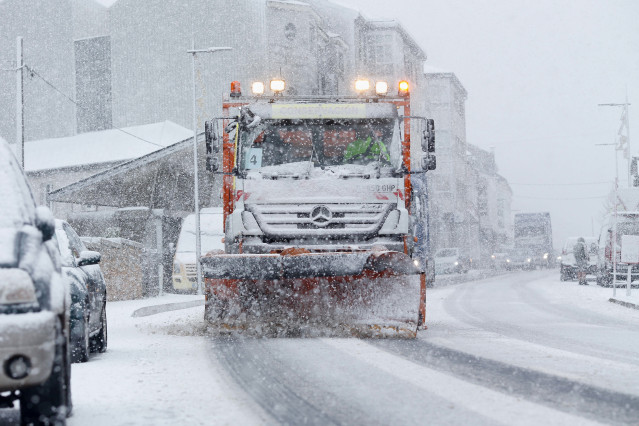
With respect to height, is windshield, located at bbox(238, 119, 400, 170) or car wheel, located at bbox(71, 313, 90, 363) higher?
windshield, located at bbox(238, 119, 400, 170)

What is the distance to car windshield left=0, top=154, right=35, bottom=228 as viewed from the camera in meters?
5.33

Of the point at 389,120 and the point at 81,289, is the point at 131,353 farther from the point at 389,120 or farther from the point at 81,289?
the point at 389,120

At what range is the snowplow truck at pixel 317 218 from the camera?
11422 millimetres

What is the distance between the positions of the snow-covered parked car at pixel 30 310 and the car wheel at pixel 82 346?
3.50m

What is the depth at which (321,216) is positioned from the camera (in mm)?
12312

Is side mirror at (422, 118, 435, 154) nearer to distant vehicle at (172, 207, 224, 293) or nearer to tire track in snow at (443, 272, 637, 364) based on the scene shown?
tire track in snow at (443, 272, 637, 364)

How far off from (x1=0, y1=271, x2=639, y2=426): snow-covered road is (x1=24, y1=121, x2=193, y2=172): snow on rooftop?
28473mm

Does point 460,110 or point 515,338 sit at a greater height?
point 460,110

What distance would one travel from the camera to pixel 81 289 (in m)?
9.24


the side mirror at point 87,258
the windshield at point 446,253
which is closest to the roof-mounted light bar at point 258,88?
the side mirror at point 87,258

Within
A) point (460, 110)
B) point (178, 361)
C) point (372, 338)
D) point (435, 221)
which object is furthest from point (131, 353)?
point (460, 110)

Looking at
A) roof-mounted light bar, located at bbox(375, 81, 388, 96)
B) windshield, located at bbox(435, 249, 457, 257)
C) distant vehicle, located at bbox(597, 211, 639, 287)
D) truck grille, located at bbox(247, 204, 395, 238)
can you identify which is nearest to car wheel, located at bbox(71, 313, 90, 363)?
truck grille, located at bbox(247, 204, 395, 238)

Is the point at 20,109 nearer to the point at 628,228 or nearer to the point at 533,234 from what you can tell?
the point at 628,228

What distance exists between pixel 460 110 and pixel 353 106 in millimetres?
74906
